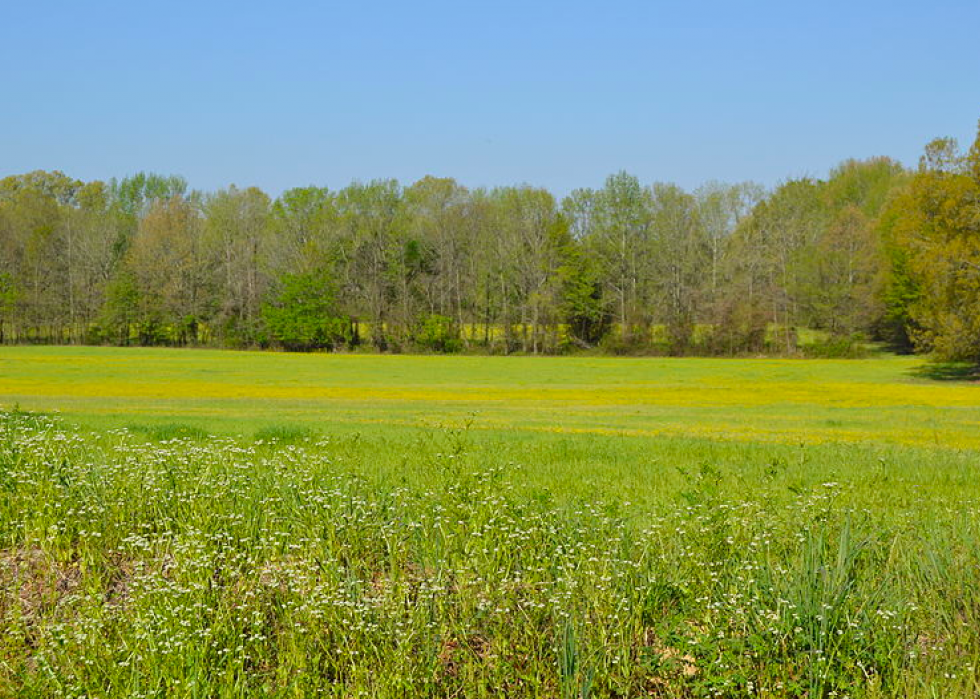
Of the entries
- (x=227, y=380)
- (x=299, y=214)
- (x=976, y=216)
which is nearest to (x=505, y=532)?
(x=227, y=380)

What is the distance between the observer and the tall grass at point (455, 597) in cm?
552

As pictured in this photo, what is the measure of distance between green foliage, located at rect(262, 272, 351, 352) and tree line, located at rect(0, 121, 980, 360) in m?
0.21

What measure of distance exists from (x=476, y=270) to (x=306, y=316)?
18.1 metres

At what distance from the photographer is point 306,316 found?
87.7 meters

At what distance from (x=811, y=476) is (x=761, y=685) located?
26.8 feet

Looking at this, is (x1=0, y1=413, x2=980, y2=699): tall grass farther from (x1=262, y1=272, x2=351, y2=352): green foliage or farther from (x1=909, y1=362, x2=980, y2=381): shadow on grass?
(x1=262, y1=272, x2=351, y2=352): green foliage

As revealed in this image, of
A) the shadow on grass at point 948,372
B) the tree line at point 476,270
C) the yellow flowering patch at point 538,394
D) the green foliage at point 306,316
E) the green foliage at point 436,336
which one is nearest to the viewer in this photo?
the yellow flowering patch at point 538,394

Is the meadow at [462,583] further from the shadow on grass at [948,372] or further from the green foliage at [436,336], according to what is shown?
the green foliage at [436,336]

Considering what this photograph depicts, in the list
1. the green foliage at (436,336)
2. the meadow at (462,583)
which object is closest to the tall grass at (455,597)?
the meadow at (462,583)

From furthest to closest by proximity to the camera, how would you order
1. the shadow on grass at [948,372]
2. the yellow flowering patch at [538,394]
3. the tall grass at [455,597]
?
the shadow on grass at [948,372] → the yellow flowering patch at [538,394] → the tall grass at [455,597]

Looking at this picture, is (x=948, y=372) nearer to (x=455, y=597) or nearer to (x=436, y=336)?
(x=436, y=336)

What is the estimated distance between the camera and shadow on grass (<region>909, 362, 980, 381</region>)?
5281 cm

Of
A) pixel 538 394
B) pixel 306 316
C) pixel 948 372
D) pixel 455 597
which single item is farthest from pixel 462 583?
pixel 306 316

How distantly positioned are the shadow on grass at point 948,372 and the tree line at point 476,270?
10.7 m
